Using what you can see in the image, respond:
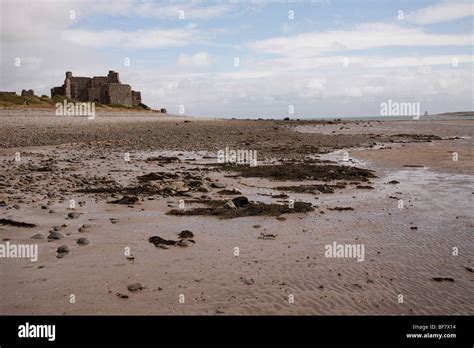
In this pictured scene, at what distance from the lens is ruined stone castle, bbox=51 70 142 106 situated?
225 ft

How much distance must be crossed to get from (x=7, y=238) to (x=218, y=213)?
4295 millimetres

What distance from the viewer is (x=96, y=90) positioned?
69812mm

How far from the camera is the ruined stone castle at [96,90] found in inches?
2696

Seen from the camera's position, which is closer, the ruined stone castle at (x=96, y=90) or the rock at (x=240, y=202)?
the rock at (x=240, y=202)

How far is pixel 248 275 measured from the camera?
674 cm

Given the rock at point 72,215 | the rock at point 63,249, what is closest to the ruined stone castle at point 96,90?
the rock at point 72,215

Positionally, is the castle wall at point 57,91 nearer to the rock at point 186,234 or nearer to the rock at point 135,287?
the rock at point 186,234

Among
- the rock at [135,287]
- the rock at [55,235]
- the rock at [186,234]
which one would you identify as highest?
the rock at [55,235]

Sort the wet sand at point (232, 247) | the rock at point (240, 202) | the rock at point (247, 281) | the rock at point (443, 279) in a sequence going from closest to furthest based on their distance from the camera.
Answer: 1. the wet sand at point (232, 247)
2. the rock at point (247, 281)
3. the rock at point (443, 279)
4. the rock at point (240, 202)

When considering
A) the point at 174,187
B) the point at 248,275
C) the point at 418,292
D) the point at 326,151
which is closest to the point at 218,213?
the point at 174,187

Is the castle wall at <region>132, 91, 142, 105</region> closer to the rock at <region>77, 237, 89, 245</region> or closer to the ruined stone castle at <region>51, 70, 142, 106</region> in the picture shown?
the ruined stone castle at <region>51, 70, 142, 106</region>

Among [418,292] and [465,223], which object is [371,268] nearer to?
[418,292]
